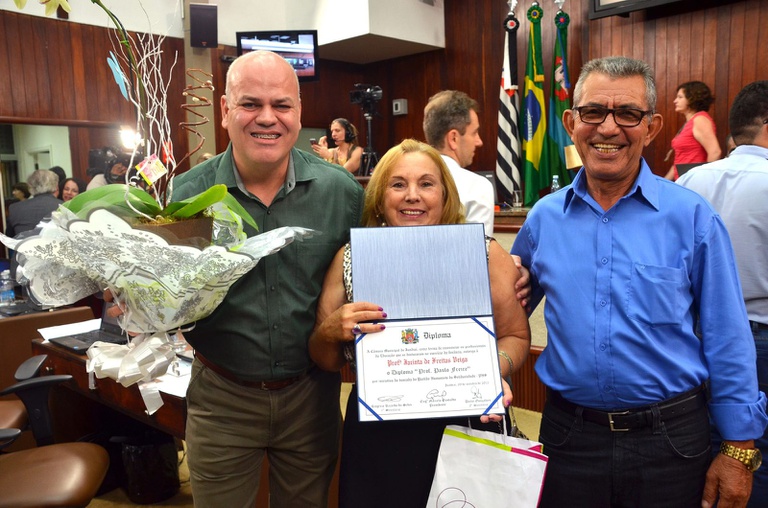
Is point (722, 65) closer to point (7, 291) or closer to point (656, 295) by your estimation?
point (656, 295)

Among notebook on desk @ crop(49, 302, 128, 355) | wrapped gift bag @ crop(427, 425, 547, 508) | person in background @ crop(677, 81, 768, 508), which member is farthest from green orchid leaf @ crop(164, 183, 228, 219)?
person in background @ crop(677, 81, 768, 508)

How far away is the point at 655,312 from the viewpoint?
4.29ft

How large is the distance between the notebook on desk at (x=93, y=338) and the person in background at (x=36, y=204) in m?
2.55

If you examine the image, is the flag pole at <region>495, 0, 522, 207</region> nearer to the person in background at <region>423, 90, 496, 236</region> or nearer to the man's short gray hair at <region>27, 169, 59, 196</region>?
the person in background at <region>423, 90, 496, 236</region>

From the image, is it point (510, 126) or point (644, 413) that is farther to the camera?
point (510, 126)

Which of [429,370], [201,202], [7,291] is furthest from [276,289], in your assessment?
[7,291]

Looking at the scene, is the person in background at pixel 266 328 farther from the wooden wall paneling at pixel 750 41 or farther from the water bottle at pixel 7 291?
the wooden wall paneling at pixel 750 41

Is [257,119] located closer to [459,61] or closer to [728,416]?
Answer: [728,416]

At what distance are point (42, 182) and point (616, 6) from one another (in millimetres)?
4901

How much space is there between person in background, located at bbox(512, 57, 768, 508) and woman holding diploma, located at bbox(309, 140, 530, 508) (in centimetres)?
12

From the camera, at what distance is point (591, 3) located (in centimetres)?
529

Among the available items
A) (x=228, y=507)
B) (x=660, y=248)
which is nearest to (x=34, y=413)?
(x=228, y=507)

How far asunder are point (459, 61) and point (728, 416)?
608 centimetres

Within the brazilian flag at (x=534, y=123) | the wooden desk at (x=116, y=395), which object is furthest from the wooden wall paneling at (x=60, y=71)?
the brazilian flag at (x=534, y=123)
